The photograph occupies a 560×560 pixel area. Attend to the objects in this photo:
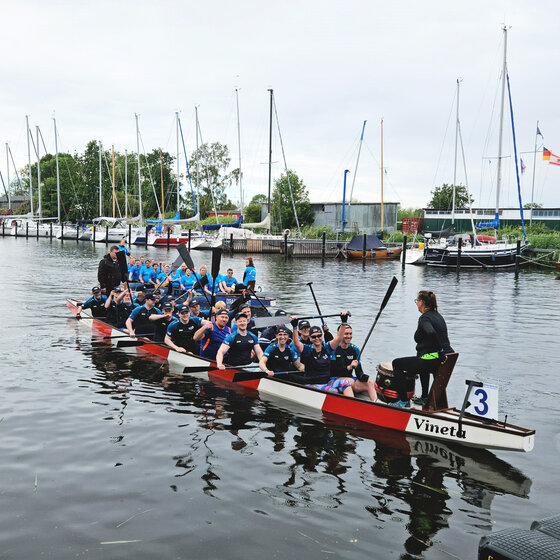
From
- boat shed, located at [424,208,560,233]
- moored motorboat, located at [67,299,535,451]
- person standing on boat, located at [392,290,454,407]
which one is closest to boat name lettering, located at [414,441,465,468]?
moored motorboat, located at [67,299,535,451]

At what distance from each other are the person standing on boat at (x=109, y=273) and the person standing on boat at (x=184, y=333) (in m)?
5.92

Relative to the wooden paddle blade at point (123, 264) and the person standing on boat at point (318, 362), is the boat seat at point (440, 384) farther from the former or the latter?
the wooden paddle blade at point (123, 264)

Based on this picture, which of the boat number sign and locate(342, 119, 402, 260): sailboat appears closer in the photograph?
the boat number sign

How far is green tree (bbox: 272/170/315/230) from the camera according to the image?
7481 cm

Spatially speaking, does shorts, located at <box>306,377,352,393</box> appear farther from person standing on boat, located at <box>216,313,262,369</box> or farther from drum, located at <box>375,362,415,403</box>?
person standing on boat, located at <box>216,313,262,369</box>

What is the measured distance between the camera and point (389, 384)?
9.78 meters

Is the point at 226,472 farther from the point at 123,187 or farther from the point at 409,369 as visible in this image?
the point at 123,187

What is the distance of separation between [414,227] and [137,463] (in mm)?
68666

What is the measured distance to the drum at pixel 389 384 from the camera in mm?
9641

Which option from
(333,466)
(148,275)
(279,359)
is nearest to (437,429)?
(333,466)

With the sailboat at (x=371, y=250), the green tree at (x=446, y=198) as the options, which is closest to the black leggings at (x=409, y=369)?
the sailboat at (x=371, y=250)

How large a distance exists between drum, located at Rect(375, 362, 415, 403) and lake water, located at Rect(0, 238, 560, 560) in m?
0.68

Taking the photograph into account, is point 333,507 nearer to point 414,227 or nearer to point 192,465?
point 192,465

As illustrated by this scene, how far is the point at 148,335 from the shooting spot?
15336 millimetres
